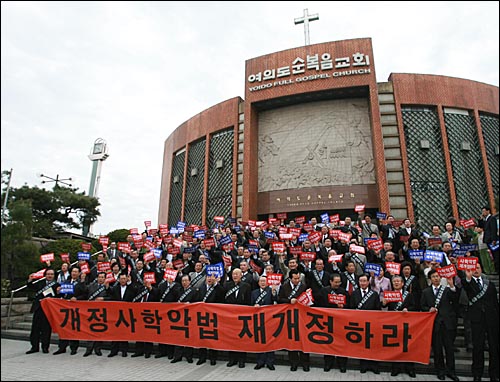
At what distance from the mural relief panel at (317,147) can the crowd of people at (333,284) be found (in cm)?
768

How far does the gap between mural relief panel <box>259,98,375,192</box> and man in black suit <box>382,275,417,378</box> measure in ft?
38.2

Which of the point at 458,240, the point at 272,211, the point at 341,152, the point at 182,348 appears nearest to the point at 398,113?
the point at 341,152

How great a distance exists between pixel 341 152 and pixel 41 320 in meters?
15.2

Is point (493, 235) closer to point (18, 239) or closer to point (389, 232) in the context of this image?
point (389, 232)

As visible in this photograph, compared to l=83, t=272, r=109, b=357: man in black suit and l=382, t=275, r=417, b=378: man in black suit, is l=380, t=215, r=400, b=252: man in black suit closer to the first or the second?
l=382, t=275, r=417, b=378: man in black suit

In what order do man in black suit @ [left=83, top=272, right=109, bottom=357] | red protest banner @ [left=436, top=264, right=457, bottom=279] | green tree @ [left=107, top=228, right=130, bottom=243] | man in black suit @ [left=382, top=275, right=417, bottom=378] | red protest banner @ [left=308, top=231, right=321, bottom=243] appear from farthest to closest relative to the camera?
green tree @ [left=107, top=228, right=130, bottom=243] < red protest banner @ [left=308, top=231, right=321, bottom=243] < man in black suit @ [left=83, top=272, right=109, bottom=357] < red protest banner @ [left=436, top=264, right=457, bottom=279] < man in black suit @ [left=382, top=275, right=417, bottom=378]

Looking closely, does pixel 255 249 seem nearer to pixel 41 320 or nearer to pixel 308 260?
pixel 308 260

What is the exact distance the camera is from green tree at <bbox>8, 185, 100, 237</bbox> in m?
19.1

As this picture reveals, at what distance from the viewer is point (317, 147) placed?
1795 cm

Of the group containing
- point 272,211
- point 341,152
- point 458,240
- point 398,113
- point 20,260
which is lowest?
point 20,260

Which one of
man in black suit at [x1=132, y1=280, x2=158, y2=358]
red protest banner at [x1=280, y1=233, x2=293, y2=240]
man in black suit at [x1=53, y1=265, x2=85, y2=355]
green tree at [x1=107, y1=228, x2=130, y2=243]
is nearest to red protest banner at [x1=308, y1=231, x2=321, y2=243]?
red protest banner at [x1=280, y1=233, x2=293, y2=240]

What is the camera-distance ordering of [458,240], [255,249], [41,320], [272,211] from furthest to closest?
1. [272,211]
2. [255,249]
3. [458,240]
4. [41,320]

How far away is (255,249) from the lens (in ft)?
31.6

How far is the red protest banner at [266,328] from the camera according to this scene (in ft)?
17.9
